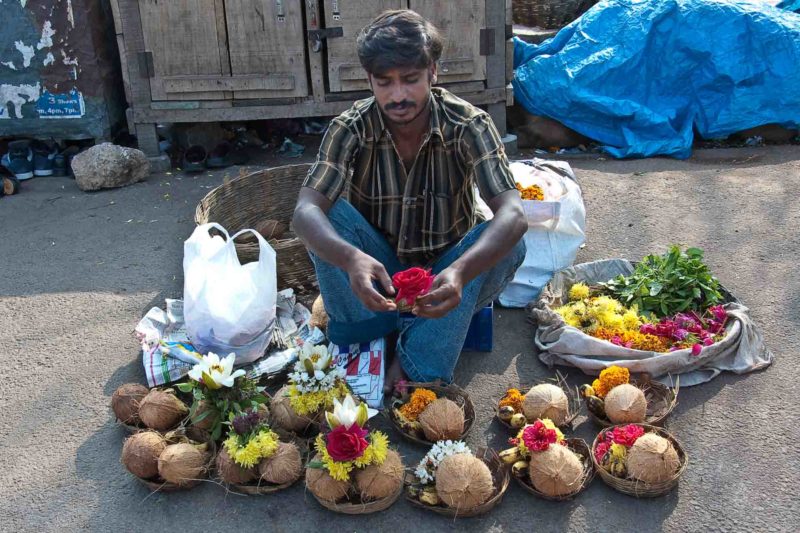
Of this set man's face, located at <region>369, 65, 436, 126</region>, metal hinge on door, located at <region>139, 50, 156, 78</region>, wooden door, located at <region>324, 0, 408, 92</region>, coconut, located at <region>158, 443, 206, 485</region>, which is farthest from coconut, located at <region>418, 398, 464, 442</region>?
metal hinge on door, located at <region>139, 50, 156, 78</region>

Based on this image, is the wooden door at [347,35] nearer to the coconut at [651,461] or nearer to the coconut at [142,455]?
the coconut at [142,455]

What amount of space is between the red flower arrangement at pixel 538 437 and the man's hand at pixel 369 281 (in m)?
0.66

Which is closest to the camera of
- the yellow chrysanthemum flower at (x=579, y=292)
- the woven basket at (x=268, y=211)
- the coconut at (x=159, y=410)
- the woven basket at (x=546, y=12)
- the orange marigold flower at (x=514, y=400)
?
the coconut at (x=159, y=410)

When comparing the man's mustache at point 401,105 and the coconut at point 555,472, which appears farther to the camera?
the man's mustache at point 401,105

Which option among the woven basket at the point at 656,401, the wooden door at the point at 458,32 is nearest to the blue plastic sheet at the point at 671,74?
the wooden door at the point at 458,32

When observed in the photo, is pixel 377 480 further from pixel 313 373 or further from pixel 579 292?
pixel 579 292

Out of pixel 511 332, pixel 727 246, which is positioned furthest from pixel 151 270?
pixel 727 246

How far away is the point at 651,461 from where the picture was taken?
2471 millimetres

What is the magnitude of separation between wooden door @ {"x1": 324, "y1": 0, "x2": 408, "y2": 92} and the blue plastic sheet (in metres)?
1.47

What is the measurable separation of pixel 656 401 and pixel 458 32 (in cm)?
371

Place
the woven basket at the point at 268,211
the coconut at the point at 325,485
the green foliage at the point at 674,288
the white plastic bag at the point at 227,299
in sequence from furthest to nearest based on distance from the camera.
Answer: the woven basket at the point at 268,211 → the green foliage at the point at 674,288 → the white plastic bag at the point at 227,299 → the coconut at the point at 325,485

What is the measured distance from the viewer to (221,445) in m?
2.75

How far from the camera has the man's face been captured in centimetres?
269

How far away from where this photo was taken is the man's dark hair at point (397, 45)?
8.62 feet
